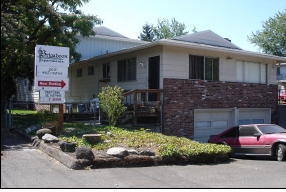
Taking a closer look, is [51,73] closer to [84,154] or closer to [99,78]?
[84,154]

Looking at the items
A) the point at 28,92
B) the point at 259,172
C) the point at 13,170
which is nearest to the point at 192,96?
the point at 259,172

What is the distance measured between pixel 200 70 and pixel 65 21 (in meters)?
6.86

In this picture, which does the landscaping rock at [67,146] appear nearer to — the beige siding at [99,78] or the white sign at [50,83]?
the white sign at [50,83]

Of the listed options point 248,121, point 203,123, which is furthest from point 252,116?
point 203,123

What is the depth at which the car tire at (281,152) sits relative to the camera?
11.9 metres

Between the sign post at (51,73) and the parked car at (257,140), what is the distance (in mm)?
6476

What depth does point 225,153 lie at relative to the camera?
10.8 m

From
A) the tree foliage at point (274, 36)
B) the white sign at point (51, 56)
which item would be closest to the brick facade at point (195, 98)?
the white sign at point (51, 56)

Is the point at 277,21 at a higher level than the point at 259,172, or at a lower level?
A: higher

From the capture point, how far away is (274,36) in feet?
151

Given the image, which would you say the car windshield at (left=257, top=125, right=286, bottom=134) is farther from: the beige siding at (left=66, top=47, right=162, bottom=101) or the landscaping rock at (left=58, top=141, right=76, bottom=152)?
the landscaping rock at (left=58, top=141, right=76, bottom=152)

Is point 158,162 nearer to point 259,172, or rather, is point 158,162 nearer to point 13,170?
point 259,172

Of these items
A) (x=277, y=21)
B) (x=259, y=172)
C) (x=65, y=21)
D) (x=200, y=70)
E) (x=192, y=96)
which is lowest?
(x=259, y=172)

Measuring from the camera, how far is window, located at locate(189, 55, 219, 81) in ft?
55.5
